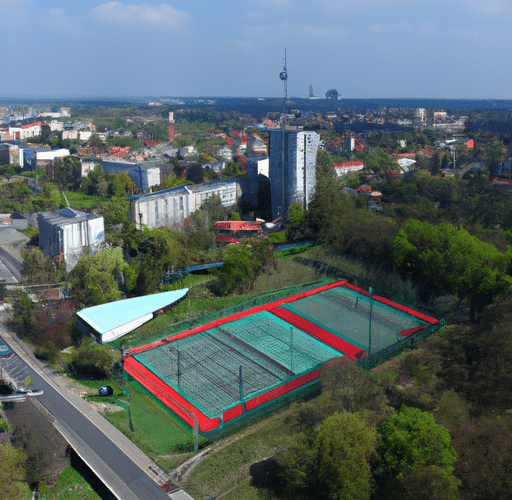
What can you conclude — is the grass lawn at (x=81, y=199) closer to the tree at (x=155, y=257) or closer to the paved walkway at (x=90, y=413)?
the tree at (x=155, y=257)

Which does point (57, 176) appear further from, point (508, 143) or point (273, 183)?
point (508, 143)

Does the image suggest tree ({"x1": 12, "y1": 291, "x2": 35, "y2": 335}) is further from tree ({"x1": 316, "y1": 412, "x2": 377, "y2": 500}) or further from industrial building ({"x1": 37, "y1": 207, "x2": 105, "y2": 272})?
tree ({"x1": 316, "y1": 412, "x2": 377, "y2": 500})

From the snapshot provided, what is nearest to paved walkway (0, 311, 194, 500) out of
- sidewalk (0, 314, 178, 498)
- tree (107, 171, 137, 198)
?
sidewalk (0, 314, 178, 498)

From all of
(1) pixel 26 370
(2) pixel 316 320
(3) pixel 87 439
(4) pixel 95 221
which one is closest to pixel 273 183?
(4) pixel 95 221

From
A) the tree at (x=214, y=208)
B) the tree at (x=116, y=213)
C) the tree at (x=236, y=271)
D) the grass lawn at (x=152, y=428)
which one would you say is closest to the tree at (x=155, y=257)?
the tree at (x=236, y=271)

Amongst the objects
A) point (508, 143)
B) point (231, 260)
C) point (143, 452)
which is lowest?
point (143, 452)

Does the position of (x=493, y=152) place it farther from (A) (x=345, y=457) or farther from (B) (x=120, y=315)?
(A) (x=345, y=457)
